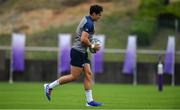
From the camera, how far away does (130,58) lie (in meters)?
36.7

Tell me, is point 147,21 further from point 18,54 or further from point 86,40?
point 86,40

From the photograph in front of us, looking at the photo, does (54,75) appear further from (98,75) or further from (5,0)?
(5,0)

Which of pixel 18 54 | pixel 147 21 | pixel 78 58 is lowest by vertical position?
pixel 78 58

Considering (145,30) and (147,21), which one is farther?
(147,21)

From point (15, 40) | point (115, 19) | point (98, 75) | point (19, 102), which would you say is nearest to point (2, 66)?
point (15, 40)

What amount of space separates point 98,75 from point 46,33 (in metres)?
7.28

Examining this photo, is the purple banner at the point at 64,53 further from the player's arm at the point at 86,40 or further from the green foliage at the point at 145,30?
the player's arm at the point at 86,40

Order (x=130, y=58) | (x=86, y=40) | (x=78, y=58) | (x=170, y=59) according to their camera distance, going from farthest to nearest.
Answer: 1. (x=170, y=59)
2. (x=130, y=58)
3. (x=78, y=58)
4. (x=86, y=40)

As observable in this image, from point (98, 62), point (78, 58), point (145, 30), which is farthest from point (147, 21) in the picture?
point (78, 58)

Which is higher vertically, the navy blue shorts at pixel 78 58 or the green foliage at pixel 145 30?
the green foliage at pixel 145 30

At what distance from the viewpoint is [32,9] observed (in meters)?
46.6

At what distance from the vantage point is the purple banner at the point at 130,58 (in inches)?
1442

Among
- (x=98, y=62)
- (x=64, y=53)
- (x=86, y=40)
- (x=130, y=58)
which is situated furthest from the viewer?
(x=130, y=58)

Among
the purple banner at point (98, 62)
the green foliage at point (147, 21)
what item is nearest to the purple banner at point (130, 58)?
the purple banner at point (98, 62)
